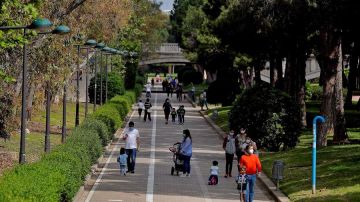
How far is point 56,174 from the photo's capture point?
1697 centimetres

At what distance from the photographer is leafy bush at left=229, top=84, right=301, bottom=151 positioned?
112ft

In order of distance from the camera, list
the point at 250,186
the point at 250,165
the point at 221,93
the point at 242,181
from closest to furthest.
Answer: the point at 250,165 → the point at 250,186 → the point at 242,181 → the point at 221,93

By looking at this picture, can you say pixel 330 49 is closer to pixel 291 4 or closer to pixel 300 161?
pixel 291 4

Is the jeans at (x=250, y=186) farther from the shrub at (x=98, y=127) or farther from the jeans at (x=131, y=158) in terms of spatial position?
the shrub at (x=98, y=127)

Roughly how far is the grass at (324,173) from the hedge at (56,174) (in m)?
5.50

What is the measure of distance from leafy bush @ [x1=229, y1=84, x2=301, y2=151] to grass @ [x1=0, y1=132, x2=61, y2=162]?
7.72 metres

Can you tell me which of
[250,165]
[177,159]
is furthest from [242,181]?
[177,159]

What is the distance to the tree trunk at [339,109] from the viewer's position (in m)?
33.3

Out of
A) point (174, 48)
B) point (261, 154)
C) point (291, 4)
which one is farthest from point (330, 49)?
point (174, 48)

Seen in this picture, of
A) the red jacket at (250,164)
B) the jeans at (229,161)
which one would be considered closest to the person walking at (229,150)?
the jeans at (229,161)

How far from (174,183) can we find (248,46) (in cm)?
2019

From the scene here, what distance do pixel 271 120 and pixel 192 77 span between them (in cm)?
9152

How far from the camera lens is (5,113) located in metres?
31.4

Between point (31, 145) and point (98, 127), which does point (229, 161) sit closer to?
point (98, 127)
